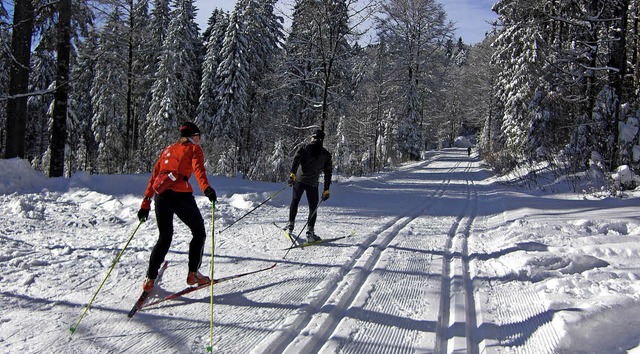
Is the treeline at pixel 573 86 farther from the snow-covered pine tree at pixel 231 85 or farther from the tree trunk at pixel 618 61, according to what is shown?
A: the snow-covered pine tree at pixel 231 85

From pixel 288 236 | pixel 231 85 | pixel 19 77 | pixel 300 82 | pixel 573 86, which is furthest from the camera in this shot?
pixel 231 85

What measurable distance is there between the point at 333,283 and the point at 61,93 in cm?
1008

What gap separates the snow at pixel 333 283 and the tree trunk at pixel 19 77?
2.96m

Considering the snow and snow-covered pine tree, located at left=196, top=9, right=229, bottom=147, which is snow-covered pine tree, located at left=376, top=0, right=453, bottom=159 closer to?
snow-covered pine tree, located at left=196, top=9, right=229, bottom=147

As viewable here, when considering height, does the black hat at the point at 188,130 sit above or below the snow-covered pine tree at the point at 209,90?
below

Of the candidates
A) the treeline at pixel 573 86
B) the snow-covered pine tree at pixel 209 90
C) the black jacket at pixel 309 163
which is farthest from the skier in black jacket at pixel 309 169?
the snow-covered pine tree at pixel 209 90

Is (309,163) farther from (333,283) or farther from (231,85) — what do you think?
(231,85)

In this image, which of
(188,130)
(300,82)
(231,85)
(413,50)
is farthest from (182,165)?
(413,50)

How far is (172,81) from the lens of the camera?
30.7 m

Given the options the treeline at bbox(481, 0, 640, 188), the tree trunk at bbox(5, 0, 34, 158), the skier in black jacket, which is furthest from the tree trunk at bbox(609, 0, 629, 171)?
the tree trunk at bbox(5, 0, 34, 158)

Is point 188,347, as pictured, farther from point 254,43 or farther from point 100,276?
point 254,43

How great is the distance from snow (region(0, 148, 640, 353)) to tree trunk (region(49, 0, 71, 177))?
1.84 m

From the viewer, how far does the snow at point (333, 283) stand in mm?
3494

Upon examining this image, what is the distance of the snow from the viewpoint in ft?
11.5
